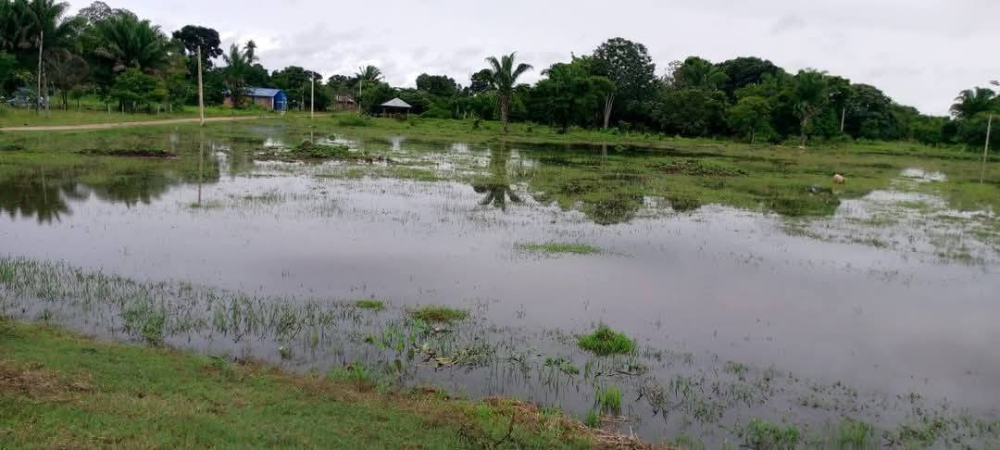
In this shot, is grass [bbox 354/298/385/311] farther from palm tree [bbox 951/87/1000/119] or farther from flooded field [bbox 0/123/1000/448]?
palm tree [bbox 951/87/1000/119]

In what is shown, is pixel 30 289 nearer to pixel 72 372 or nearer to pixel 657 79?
pixel 72 372

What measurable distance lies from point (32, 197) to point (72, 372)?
12.3 metres

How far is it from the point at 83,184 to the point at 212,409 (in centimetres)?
1546

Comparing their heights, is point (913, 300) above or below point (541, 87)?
below

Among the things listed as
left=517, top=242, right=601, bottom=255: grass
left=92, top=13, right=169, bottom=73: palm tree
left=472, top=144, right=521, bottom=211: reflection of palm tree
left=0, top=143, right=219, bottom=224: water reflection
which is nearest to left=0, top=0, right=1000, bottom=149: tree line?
left=92, top=13, right=169, bottom=73: palm tree

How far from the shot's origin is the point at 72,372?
5730mm

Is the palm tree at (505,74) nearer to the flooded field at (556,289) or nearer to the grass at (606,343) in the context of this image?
the flooded field at (556,289)

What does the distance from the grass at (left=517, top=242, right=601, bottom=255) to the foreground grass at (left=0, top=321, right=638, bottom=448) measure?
6.85 m

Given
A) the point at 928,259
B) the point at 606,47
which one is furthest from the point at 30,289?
the point at 606,47

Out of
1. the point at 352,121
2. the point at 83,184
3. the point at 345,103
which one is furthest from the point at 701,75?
the point at 83,184

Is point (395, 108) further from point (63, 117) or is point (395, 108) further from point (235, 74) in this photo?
point (63, 117)

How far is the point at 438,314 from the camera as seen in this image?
8.89m

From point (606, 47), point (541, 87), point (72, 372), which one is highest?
point (606, 47)

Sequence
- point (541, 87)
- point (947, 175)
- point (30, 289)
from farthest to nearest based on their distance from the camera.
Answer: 1. point (541, 87)
2. point (947, 175)
3. point (30, 289)
